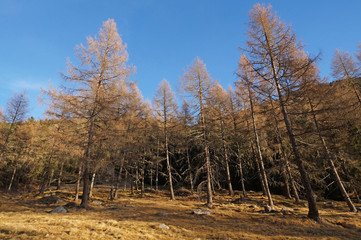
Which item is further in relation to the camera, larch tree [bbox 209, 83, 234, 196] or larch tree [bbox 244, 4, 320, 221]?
larch tree [bbox 209, 83, 234, 196]

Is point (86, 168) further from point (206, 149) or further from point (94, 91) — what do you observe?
point (206, 149)

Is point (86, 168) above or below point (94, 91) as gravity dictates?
below

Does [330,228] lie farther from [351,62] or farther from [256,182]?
[256,182]

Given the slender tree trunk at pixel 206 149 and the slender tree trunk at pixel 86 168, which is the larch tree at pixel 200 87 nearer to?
the slender tree trunk at pixel 206 149

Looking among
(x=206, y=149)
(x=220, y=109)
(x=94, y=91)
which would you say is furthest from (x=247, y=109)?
(x=94, y=91)

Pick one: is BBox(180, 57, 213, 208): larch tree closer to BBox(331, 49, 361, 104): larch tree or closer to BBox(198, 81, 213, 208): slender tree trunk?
BBox(198, 81, 213, 208): slender tree trunk

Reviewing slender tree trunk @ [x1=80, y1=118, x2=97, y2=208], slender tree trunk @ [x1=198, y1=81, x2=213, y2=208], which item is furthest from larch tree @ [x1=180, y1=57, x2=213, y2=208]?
slender tree trunk @ [x1=80, y1=118, x2=97, y2=208]

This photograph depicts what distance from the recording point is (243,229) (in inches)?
253

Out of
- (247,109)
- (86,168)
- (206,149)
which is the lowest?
(86,168)

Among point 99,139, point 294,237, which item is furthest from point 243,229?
point 99,139

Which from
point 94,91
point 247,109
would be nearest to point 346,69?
point 247,109

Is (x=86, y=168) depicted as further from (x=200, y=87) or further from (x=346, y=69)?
(x=346, y=69)

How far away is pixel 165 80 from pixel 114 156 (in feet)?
33.2

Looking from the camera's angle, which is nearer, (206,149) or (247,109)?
(206,149)
